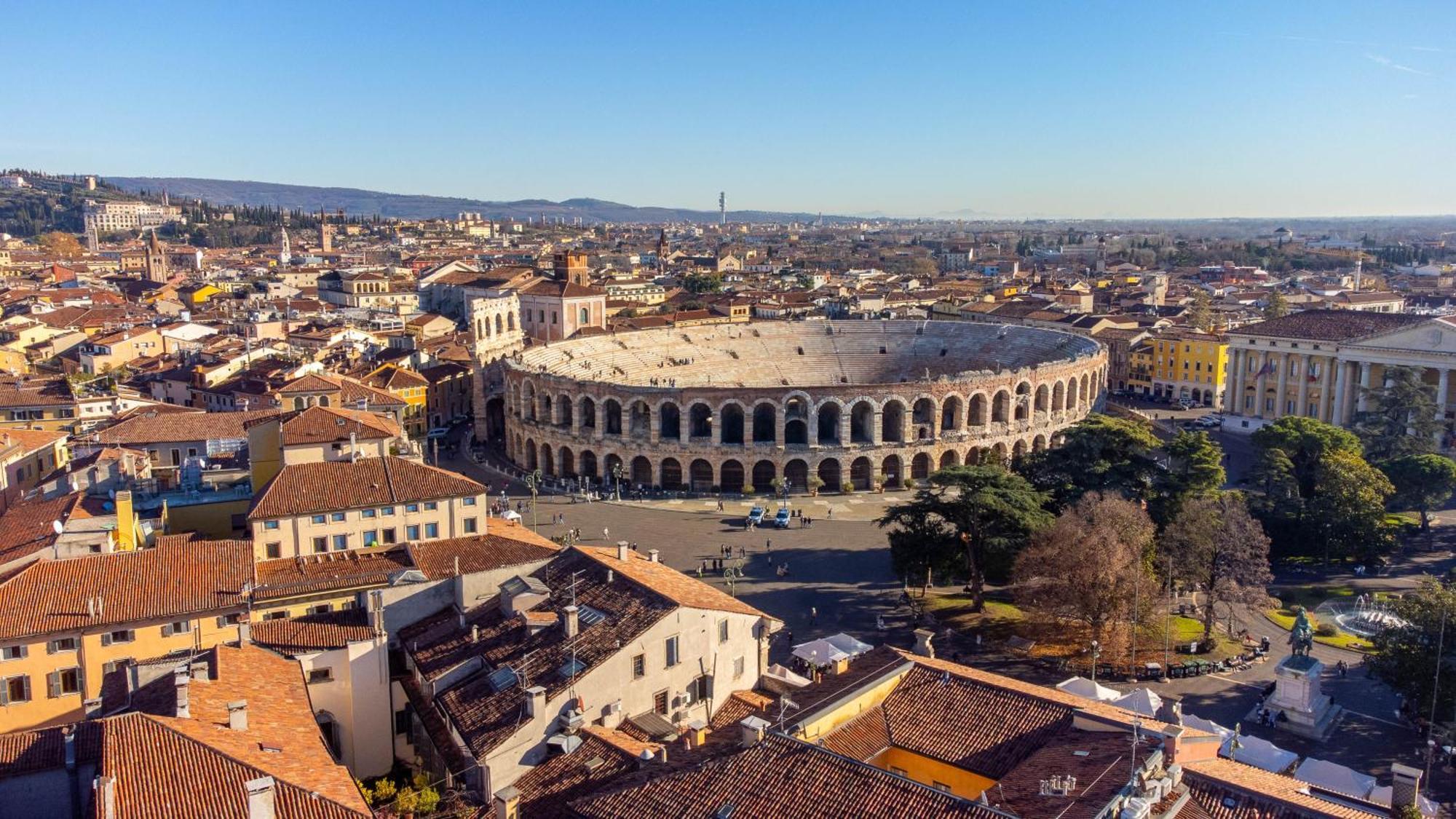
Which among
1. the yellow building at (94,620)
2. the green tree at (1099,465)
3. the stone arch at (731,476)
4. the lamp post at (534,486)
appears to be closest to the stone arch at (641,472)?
the stone arch at (731,476)

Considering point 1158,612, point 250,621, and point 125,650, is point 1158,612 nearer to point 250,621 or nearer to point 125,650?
point 250,621

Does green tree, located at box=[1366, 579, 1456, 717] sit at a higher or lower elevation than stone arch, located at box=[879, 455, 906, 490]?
higher

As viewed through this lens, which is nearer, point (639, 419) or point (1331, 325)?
point (639, 419)

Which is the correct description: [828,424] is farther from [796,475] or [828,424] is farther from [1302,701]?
[1302,701]

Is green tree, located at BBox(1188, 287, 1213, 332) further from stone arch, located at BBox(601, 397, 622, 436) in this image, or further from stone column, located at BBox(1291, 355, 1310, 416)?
stone arch, located at BBox(601, 397, 622, 436)

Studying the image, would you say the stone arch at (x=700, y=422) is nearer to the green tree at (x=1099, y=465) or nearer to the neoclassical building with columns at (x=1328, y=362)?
the green tree at (x=1099, y=465)

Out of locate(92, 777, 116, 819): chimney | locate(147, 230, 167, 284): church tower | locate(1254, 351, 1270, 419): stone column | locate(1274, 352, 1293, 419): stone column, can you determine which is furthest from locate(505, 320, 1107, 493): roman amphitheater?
locate(147, 230, 167, 284): church tower

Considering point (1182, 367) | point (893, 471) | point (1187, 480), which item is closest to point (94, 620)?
point (1187, 480)
